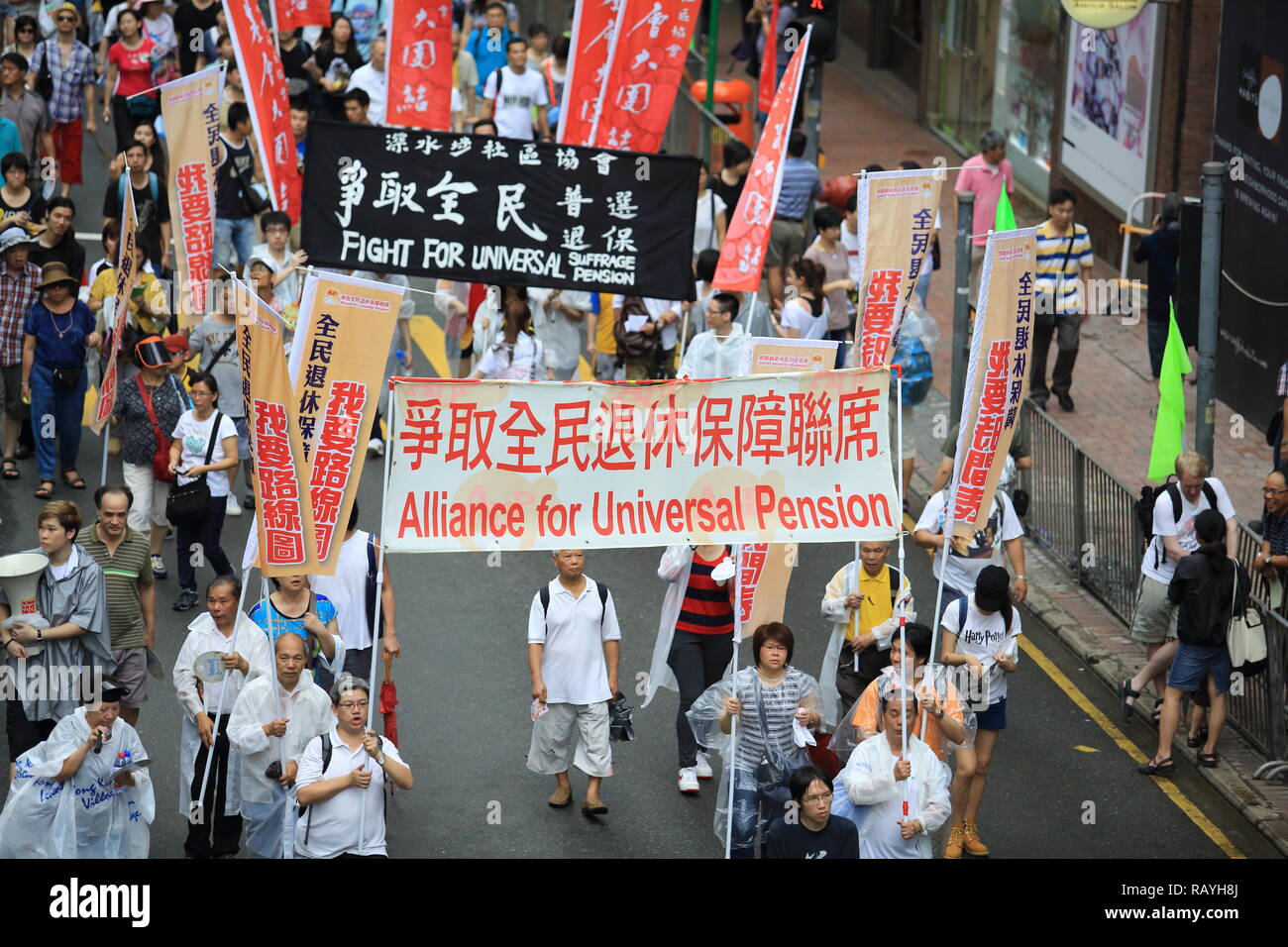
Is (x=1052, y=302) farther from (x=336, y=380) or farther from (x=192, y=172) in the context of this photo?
(x=336, y=380)

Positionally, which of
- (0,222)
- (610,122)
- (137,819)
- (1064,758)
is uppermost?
(610,122)

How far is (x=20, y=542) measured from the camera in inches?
544

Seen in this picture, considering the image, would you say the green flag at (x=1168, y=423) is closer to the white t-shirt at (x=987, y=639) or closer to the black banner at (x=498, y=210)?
the white t-shirt at (x=987, y=639)

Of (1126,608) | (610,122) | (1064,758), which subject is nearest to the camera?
(1064,758)

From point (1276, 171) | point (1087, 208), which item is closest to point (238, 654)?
point (1276, 171)

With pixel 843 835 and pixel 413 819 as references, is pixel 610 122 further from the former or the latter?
pixel 843 835

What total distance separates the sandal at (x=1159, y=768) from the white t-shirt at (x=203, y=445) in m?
5.96

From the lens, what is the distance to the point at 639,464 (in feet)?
32.2

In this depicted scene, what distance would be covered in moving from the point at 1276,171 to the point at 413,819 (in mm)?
9280

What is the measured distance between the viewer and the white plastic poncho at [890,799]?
30.4 feet

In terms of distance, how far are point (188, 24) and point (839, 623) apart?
14.3 m

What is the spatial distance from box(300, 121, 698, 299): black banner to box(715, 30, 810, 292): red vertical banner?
1060mm

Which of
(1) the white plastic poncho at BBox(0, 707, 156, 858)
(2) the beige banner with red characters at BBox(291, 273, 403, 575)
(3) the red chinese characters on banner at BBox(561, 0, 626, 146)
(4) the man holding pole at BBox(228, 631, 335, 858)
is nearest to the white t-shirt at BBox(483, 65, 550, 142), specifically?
(3) the red chinese characters on banner at BBox(561, 0, 626, 146)

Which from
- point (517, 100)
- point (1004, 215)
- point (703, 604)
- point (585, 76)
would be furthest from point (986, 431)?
point (517, 100)
